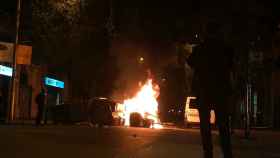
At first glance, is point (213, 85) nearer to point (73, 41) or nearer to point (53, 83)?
point (73, 41)

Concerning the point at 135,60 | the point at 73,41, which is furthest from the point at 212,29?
the point at 135,60

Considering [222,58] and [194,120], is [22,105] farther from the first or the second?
[222,58]

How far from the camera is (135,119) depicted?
119 feet

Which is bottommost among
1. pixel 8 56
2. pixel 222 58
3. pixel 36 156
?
pixel 36 156

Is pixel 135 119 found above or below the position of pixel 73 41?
below

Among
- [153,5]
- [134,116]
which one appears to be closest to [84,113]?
[134,116]

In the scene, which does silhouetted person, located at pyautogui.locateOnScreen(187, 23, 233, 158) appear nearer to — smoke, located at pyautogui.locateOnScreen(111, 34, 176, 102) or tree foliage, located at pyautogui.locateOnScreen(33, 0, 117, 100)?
tree foliage, located at pyautogui.locateOnScreen(33, 0, 117, 100)

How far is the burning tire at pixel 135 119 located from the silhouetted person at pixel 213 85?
2764 centimetres

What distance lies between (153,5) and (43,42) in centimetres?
709

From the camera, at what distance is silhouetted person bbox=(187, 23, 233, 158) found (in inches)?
329

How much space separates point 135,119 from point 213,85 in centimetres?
2797

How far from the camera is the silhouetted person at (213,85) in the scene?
8.37 meters

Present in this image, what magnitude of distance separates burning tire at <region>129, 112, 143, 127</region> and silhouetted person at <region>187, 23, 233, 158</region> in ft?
90.7

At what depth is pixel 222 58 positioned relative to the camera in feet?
27.6
